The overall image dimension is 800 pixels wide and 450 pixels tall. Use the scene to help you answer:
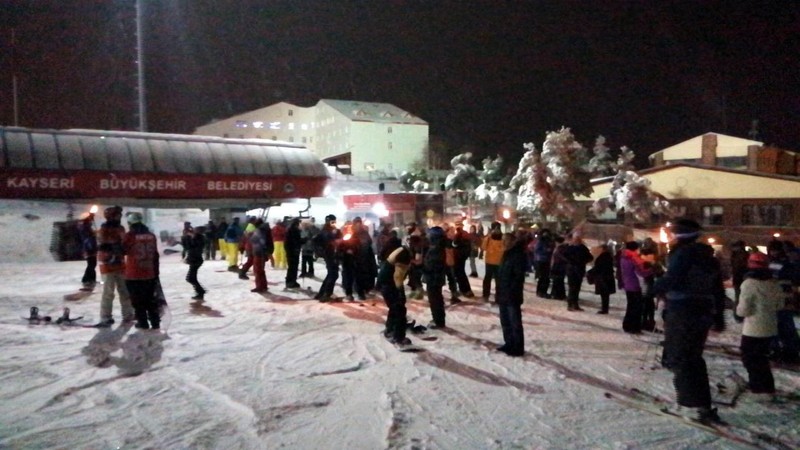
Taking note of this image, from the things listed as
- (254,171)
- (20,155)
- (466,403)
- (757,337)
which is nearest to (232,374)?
(466,403)

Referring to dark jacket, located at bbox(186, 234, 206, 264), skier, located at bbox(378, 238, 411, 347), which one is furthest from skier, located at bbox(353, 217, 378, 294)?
skier, located at bbox(378, 238, 411, 347)

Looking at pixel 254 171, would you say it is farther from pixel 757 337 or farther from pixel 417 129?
pixel 417 129

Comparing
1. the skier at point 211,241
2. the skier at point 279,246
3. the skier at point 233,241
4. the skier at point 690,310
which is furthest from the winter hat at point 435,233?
the skier at point 211,241

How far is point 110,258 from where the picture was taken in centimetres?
963

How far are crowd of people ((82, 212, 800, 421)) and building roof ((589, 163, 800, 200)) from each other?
17374 millimetres

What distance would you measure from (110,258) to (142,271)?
67 cm

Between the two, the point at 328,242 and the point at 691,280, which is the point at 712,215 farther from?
the point at 691,280

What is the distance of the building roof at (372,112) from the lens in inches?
2707

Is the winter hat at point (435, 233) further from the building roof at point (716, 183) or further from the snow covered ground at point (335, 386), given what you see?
the building roof at point (716, 183)

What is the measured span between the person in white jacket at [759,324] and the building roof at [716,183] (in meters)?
28.7

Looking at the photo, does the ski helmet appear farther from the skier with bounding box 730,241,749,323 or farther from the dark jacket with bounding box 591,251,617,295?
the skier with bounding box 730,241,749,323

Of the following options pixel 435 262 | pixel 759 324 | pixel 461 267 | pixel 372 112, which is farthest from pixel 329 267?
pixel 372 112

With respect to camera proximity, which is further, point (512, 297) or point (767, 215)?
point (767, 215)

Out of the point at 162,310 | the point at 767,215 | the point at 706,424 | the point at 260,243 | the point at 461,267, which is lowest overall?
the point at 706,424
